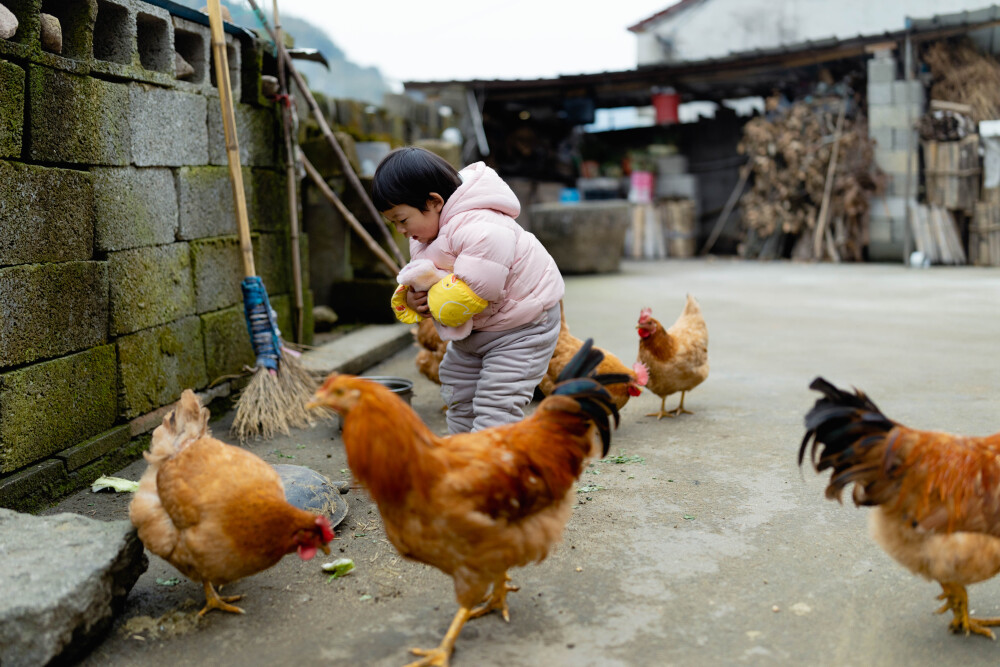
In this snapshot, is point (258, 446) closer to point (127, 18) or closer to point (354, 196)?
point (127, 18)

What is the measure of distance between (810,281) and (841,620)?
32.5 ft

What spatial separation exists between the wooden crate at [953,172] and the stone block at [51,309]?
13.0 meters

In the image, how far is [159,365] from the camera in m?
4.40

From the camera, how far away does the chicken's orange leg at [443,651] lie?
2.33 metres

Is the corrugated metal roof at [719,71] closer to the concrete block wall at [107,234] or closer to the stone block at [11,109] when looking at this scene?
Result: the concrete block wall at [107,234]

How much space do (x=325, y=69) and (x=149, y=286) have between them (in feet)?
16.3

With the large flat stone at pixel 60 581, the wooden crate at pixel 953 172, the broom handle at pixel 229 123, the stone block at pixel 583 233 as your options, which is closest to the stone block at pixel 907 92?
the wooden crate at pixel 953 172

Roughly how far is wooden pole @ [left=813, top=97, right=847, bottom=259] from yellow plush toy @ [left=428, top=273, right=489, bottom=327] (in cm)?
1233

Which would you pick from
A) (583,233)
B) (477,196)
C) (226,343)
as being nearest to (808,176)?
(583,233)

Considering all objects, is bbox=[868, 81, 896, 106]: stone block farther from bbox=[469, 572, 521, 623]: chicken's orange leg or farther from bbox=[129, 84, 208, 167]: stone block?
bbox=[469, 572, 521, 623]: chicken's orange leg

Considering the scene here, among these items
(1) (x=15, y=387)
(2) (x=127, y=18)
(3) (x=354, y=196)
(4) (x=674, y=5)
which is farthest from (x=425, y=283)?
(4) (x=674, y=5)

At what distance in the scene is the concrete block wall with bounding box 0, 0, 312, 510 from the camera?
3.40 m

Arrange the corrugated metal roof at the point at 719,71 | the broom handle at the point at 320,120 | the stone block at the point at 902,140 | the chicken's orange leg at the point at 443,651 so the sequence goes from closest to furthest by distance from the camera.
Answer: the chicken's orange leg at the point at 443,651 < the broom handle at the point at 320,120 < the corrugated metal roof at the point at 719,71 < the stone block at the point at 902,140

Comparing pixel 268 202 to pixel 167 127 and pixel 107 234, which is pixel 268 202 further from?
pixel 107 234
